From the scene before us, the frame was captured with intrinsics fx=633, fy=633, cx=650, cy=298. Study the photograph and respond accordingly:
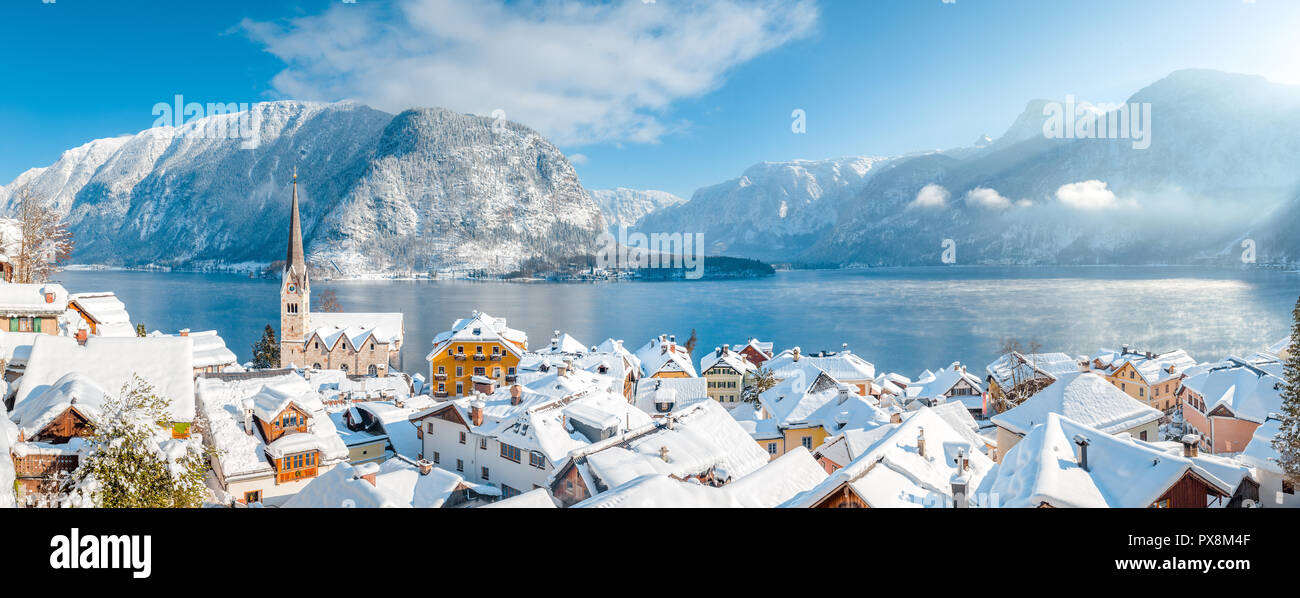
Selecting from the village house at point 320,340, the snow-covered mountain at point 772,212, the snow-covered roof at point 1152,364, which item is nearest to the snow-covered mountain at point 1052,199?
the snow-covered mountain at point 772,212

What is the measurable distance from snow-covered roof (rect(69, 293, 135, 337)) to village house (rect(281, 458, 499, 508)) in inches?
268

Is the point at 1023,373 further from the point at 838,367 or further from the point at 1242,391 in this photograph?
the point at 1242,391

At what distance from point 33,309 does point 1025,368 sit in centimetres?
2893

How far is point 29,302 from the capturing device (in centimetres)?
967

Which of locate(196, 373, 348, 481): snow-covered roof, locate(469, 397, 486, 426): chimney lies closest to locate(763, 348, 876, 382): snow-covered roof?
locate(469, 397, 486, 426): chimney

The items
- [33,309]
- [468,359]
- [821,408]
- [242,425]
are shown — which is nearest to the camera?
[33,309]

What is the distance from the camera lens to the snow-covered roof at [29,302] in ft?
31.3

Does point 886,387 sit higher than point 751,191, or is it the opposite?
point 751,191

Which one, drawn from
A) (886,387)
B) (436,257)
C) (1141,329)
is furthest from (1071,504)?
(436,257)

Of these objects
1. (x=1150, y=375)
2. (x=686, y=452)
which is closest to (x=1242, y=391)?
(x=1150, y=375)

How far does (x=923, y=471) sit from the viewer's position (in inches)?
350

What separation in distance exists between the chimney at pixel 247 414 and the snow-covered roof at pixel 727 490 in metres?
8.79

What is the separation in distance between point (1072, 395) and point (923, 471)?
5.86m
